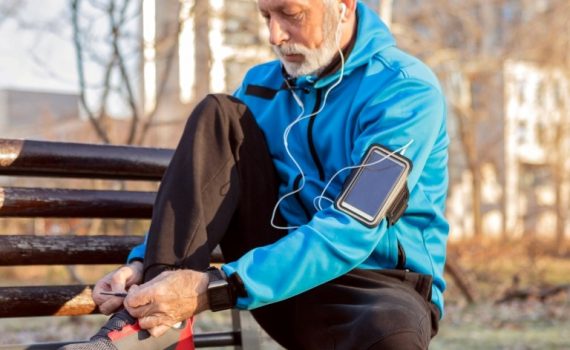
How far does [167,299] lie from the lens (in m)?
2.21

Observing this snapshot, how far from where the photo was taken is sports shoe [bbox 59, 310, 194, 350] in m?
2.16

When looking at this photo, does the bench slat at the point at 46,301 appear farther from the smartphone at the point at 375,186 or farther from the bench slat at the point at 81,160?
the smartphone at the point at 375,186

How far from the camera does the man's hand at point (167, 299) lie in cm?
222

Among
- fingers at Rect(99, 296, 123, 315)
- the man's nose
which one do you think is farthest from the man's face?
fingers at Rect(99, 296, 123, 315)

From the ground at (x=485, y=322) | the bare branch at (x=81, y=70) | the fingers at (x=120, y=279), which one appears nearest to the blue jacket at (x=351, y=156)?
the fingers at (x=120, y=279)

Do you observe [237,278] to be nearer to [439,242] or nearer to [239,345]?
[439,242]

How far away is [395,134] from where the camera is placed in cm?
245

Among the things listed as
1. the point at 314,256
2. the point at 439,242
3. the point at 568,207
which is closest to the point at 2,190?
the point at 314,256

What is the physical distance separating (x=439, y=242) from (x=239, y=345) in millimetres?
836

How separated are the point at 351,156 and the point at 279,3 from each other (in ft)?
1.64

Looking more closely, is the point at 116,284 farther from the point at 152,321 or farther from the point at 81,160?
the point at 81,160

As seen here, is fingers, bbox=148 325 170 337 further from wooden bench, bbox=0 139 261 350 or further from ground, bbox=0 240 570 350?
ground, bbox=0 240 570 350

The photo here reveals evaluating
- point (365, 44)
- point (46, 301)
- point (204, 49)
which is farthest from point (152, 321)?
point (204, 49)

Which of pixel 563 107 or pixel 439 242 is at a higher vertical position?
pixel 439 242
